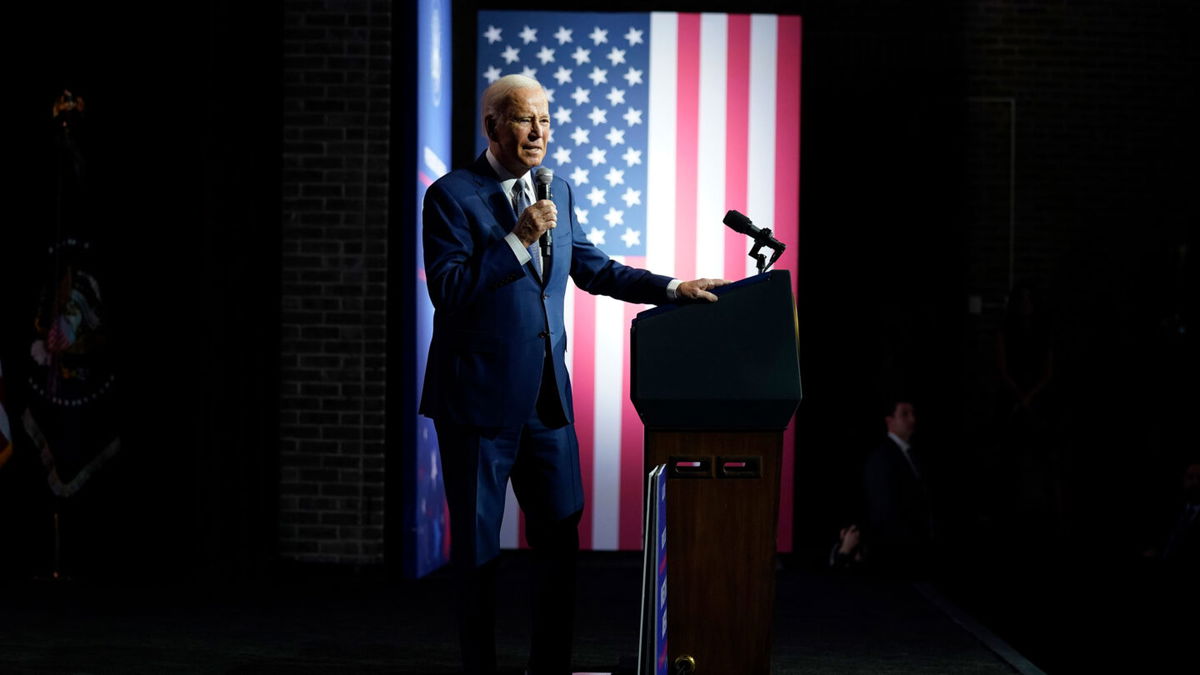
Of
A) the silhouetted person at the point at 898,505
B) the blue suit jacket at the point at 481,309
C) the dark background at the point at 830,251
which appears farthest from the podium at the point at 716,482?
the silhouetted person at the point at 898,505

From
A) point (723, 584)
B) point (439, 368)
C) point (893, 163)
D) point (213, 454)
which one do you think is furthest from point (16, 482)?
point (893, 163)

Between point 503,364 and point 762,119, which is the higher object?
point 762,119

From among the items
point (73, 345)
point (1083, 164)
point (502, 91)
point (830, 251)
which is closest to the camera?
point (502, 91)

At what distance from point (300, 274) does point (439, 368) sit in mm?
2477

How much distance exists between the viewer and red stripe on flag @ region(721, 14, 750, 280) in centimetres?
577

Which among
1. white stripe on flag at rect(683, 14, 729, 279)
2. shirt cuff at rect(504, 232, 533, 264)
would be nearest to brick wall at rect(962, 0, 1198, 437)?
white stripe on flag at rect(683, 14, 729, 279)

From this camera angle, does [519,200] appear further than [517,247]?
Yes

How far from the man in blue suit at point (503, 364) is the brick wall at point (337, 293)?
2278mm

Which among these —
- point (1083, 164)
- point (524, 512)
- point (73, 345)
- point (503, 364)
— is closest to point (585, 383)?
point (73, 345)

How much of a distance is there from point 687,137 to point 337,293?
1858mm

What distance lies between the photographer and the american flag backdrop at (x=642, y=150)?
575 cm

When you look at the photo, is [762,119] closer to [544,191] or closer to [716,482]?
[544,191]

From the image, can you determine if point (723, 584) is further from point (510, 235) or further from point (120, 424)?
point (120, 424)

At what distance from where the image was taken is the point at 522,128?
2814 millimetres
